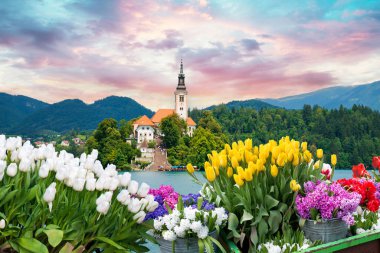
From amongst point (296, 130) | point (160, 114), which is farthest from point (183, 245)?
point (296, 130)

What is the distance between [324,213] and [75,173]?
5.31 ft

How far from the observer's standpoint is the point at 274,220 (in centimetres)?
302

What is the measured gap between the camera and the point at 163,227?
276cm

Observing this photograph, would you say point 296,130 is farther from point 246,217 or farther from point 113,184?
point 113,184

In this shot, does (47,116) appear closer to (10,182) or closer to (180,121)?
(180,121)

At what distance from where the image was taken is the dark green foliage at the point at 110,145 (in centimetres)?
5559

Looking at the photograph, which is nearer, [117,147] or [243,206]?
[243,206]

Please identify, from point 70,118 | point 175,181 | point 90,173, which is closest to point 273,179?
point 90,173

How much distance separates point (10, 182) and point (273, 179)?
1.62 metres

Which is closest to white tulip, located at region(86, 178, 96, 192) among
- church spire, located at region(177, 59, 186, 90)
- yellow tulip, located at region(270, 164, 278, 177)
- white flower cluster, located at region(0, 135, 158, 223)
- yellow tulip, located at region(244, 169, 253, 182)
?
white flower cluster, located at region(0, 135, 158, 223)

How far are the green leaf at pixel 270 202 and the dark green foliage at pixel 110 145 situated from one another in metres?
51.6

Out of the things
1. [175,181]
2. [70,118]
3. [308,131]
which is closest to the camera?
[175,181]

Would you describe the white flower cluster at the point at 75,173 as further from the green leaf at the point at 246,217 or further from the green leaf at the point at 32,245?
the green leaf at the point at 246,217

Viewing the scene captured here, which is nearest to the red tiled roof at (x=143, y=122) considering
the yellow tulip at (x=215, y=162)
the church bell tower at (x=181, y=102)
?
the church bell tower at (x=181, y=102)
